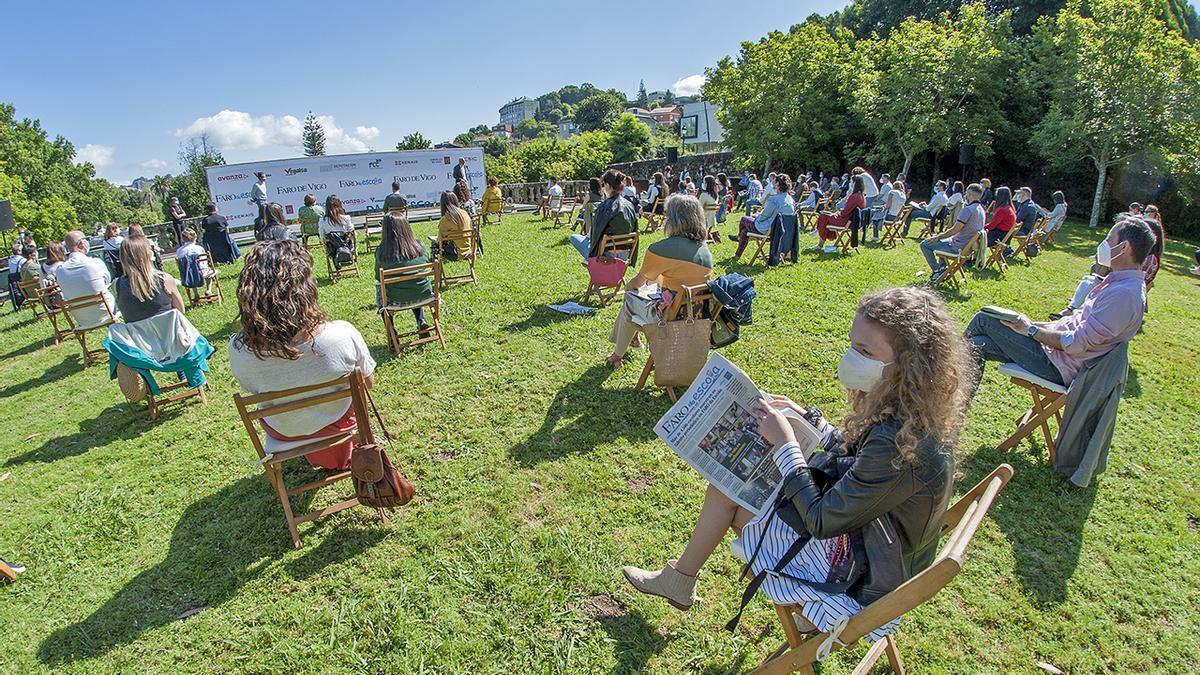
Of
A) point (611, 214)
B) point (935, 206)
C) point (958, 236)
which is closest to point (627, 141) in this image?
point (935, 206)

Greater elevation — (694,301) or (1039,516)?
(694,301)

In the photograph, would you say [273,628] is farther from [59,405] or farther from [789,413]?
[59,405]

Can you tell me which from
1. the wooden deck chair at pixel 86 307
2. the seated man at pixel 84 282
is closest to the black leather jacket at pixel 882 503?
the wooden deck chair at pixel 86 307

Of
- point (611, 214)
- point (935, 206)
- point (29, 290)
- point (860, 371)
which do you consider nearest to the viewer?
point (860, 371)

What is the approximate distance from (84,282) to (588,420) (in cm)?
598

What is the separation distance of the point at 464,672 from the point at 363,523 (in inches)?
51.3

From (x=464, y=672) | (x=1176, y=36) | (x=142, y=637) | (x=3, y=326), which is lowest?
(x=464, y=672)

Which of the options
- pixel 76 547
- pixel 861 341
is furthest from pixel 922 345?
pixel 76 547

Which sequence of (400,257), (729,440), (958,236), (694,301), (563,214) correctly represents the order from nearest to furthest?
(729,440), (694,301), (400,257), (958,236), (563,214)

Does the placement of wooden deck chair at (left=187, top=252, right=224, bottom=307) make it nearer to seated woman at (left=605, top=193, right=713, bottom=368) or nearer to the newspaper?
seated woman at (left=605, top=193, right=713, bottom=368)

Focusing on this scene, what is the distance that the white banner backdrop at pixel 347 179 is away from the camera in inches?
757

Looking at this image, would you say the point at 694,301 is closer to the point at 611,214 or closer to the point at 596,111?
the point at 611,214

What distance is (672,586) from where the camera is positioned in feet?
8.45

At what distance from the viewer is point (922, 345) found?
173 centimetres
